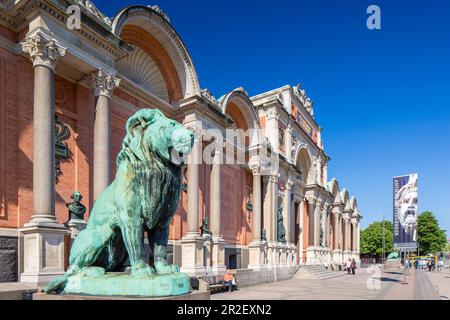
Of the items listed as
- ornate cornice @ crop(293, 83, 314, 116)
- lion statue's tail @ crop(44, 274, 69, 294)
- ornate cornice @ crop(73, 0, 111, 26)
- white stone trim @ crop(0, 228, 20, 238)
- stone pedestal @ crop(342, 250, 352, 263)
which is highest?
ornate cornice @ crop(293, 83, 314, 116)

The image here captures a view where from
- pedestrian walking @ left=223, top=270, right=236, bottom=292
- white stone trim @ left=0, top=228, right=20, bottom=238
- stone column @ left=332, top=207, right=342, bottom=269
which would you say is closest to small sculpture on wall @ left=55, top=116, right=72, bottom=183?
white stone trim @ left=0, top=228, right=20, bottom=238

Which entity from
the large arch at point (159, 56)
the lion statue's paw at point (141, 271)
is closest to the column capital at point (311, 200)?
the large arch at point (159, 56)

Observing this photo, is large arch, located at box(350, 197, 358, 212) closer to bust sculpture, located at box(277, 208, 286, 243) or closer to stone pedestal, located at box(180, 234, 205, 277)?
bust sculpture, located at box(277, 208, 286, 243)

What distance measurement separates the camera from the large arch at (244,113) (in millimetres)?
19375

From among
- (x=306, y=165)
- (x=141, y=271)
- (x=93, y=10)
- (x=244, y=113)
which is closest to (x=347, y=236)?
(x=306, y=165)

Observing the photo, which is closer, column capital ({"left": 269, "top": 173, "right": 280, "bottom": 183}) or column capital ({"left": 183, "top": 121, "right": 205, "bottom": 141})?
column capital ({"left": 183, "top": 121, "right": 205, "bottom": 141})

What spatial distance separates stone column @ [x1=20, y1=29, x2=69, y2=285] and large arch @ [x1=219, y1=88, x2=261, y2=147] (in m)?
10.7

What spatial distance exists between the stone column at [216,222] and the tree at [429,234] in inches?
2554

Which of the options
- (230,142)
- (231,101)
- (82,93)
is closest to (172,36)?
(82,93)

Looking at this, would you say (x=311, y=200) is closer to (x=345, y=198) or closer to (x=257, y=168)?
(x=257, y=168)

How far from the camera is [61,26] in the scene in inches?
375

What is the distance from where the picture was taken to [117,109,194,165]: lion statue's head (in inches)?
104

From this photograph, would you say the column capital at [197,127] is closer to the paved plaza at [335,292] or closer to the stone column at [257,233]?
the paved plaza at [335,292]
